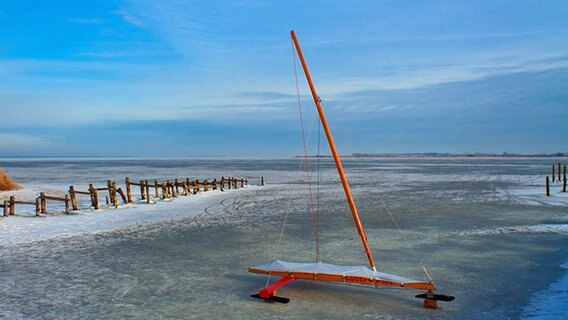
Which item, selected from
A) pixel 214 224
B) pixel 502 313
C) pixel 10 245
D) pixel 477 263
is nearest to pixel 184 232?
pixel 214 224

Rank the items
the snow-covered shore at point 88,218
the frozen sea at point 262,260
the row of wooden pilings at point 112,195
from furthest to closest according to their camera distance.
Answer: the row of wooden pilings at point 112,195 < the snow-covered shore at point 88,218 < the frozen sea at point 262,260

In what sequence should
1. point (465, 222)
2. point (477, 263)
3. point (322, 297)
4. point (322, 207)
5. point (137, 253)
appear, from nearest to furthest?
point (322, 297), point (477, 263), point (137, 253), point (465, 222), point (322, 207)

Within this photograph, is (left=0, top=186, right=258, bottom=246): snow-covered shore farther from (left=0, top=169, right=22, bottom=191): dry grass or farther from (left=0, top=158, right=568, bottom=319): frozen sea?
(left=0, top=169, right=22, bottom=191): dry grass

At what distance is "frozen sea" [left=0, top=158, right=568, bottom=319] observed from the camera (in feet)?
28.7

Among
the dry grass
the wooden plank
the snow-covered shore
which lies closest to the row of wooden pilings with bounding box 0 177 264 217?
the snow-covered shore

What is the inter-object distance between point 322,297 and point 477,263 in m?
4.82

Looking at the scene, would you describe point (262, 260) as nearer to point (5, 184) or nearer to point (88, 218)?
point (88, 218)

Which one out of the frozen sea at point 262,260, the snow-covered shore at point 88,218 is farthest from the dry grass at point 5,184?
the frozen sea at point 262,260

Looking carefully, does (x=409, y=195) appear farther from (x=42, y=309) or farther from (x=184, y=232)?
(x=42, y=309)

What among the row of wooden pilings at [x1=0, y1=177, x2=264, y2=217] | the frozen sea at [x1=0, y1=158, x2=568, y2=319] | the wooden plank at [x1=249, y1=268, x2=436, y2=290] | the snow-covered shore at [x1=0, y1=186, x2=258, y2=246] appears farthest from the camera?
the row of wooden pilings at [x1=0, y1=177, x2=264, y2=217]

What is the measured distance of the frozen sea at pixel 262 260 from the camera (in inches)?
344

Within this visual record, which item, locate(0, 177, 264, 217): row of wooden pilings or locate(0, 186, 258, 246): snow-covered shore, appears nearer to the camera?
locate(0, 186, 258, 246): snow-covered shore

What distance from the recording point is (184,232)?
17.1 meters

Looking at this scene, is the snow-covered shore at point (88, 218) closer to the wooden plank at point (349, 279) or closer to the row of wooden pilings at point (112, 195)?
the row of wooden pilings at point (112, 195)
